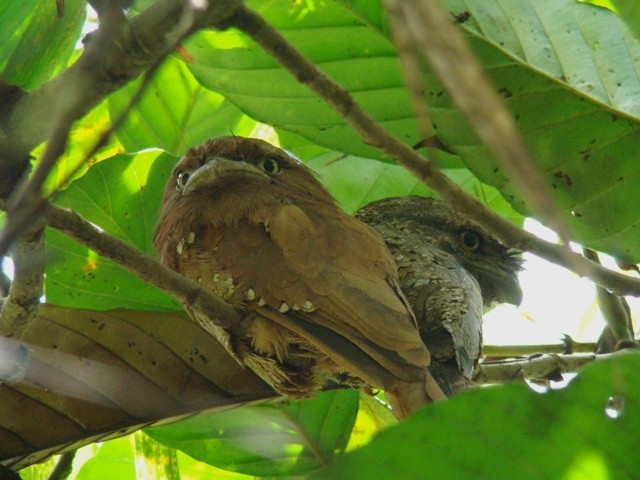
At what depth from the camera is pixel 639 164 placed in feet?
9.03

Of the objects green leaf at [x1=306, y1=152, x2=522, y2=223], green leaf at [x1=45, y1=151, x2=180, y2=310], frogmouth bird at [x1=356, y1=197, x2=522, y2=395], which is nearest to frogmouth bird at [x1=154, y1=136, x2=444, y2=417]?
green leaf at [x1=45, y1=151, x2=180, y2=310]

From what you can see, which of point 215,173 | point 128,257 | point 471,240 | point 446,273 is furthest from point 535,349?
point 128,257

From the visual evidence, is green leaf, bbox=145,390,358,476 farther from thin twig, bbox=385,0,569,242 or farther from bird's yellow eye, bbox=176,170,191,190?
thin twig, bbox=385,0,569,242

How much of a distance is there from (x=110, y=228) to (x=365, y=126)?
5.15 ft

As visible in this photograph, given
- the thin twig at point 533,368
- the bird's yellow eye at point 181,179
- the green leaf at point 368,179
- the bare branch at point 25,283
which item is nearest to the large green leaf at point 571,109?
the thin twig at point 533,368

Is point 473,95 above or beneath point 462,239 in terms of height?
above

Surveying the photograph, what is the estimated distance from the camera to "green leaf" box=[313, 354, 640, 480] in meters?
1.21

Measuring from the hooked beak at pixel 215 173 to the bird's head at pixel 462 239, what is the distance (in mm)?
1038

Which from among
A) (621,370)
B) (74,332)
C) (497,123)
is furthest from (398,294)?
(497,123)

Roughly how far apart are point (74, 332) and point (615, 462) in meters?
1.81

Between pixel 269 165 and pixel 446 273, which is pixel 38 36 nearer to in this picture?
pixel 269 165

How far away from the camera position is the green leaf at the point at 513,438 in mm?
1209

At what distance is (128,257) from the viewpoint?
1832mm

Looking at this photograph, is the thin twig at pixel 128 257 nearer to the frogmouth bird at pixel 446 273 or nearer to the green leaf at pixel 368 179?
the frogmouth bird at pixel 446 273
